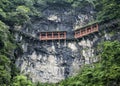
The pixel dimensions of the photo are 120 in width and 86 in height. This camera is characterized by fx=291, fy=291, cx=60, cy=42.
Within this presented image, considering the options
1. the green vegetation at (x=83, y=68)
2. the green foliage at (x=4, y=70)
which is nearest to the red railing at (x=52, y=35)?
the green vegetation at (x=83, y=68)

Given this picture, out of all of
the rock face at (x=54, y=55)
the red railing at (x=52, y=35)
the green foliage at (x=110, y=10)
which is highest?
the green foliage at (x=110, y=10)

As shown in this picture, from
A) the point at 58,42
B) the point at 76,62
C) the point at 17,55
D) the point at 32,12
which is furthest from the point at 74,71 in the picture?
the point at 32,12

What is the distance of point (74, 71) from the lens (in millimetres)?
31312

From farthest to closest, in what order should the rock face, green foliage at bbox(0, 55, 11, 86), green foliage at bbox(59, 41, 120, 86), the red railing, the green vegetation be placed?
the red railing < the rock face < green foliage at bbox(0, 55, 11, 86) < the green vegetation < green foliage at bbox(59, 41, 120, 86)

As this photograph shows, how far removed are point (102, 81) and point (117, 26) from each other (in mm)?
10963

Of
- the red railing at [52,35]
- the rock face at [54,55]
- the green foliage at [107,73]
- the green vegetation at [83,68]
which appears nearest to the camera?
the green foliage at [107,73]

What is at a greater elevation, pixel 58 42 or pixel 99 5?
pixel 99 5

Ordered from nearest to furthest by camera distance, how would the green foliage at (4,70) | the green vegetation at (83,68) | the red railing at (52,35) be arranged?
the green vegetation at (83,68) < the green foliage at (4,70) < the red railing at (52,35)

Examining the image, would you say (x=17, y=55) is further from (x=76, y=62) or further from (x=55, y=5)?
(x=55, y=5)

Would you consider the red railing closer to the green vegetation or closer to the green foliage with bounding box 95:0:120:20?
the green vegetation

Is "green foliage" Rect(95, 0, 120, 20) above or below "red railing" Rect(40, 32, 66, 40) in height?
above

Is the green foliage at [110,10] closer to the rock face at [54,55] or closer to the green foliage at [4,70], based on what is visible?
the rock face at [54,55]

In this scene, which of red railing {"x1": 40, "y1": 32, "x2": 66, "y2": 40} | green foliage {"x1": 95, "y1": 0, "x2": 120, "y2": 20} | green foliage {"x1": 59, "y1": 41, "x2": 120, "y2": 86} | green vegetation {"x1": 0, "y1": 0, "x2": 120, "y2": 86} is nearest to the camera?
green foliage {"x1": 59, "y1": 41, "x2": 120, "y2": 86}

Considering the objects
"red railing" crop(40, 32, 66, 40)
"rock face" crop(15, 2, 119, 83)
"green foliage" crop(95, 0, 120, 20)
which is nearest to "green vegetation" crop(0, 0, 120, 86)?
"green foliage" crop(95, 0, 120, 20)
